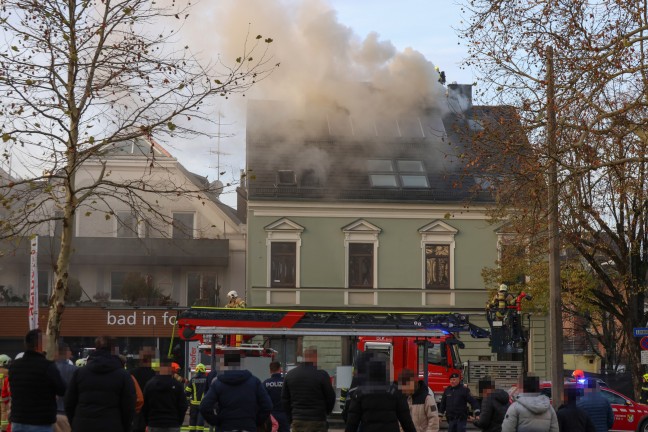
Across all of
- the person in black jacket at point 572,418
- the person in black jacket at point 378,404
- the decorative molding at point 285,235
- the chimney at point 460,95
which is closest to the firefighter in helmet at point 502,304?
the decorative molding at point 285,235

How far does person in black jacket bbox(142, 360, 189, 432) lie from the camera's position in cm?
1136

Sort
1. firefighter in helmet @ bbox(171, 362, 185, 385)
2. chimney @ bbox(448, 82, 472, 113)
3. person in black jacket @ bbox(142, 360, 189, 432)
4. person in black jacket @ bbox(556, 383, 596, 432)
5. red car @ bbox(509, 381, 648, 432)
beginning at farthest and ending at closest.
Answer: chimney @ bbox(448, 82, 472, 113), red car @ bbox(509, 381, 648, 432), firefighter in helmet @ bbox(171, 362, 185, 385), person in black jacket @ bbox(142, 360, 189, 432), person in black jacket @ bbox(556, 383, 596, 432)

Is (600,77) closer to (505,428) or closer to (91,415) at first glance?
(505,428)

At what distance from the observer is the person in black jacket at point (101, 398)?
9.05 meters

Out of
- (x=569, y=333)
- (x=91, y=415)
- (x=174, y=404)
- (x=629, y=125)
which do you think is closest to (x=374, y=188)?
(x=629, y=125)

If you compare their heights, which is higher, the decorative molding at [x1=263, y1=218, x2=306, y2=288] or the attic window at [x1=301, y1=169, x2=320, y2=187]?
the attic window at [x1=301, y1=169, x2=320, y2=187]

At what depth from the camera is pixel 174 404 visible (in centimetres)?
1141

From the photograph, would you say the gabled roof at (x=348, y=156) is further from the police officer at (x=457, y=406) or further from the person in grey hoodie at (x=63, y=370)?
the person in grey hoodie at (x=63, y=370)

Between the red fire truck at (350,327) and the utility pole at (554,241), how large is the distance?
7.19 feet

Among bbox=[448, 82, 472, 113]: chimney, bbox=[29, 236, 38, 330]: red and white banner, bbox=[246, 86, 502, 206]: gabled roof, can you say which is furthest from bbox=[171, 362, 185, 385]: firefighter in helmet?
bbox=[448, 82, 472, 113]: chimney

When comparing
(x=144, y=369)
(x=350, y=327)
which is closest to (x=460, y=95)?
(x=350, y=327)

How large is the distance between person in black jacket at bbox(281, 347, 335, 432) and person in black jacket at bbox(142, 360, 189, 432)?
5.12ft

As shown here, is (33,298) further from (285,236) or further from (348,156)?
(348,156)

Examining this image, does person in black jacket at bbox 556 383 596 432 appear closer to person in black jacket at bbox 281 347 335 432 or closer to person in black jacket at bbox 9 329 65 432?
person in black jacket at bbox 281 347 335 432
